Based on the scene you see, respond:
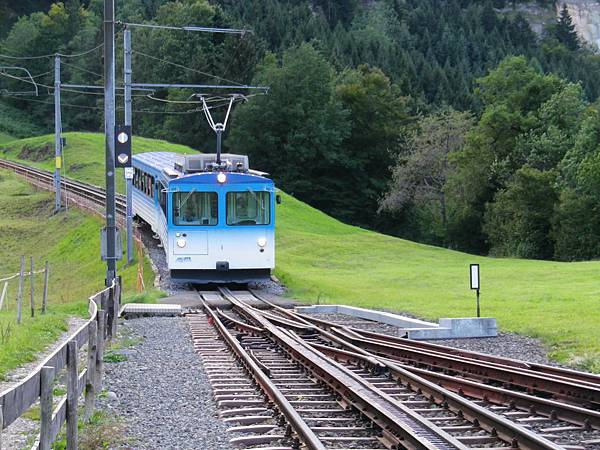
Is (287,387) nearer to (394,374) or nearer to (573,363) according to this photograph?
(394,374)

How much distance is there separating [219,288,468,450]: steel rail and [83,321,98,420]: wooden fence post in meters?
2.83

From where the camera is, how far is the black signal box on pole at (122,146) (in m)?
21.7

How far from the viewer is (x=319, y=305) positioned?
2514cm

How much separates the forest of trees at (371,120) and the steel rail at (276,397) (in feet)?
114

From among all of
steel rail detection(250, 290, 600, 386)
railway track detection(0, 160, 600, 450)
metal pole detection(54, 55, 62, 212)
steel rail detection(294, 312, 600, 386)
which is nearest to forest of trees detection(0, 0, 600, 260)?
metal pole detection(54, 55, 62, 212)

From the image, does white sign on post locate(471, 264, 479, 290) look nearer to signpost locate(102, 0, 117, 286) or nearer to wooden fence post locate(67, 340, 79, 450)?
signpost locate(102, 0, 117, 286)

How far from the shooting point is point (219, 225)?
89.8ft

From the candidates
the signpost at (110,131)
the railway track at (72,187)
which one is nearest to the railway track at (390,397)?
the signpost at (110,131)

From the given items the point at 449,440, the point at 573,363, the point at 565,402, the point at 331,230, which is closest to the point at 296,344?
the point at 573,363

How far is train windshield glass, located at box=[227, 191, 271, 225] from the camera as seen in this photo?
90.2ft

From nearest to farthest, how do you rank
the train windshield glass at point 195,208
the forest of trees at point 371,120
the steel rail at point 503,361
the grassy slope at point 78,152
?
the steel rail at point 503,361
the train windshield glass at point 195,208
the forest of trees at point 371,120
the grassy slope at point 78,152

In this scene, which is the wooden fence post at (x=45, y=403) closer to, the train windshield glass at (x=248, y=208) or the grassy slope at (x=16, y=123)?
the train windshield glass at (x=248, y=208)

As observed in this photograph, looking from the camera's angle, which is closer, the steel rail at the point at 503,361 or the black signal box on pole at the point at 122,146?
the steel rail at the point at 503,361

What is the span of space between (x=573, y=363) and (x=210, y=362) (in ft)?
17.8
